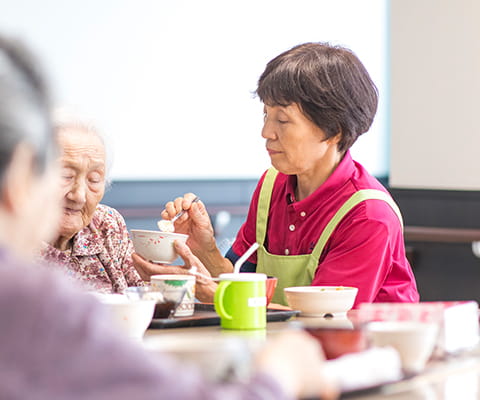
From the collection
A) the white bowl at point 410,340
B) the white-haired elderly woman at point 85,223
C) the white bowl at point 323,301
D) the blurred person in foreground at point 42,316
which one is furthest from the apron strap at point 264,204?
the blurred person in foreground at point 42,316

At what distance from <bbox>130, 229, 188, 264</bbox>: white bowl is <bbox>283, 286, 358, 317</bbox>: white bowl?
1.11ft

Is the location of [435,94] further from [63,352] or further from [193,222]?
[63,352]

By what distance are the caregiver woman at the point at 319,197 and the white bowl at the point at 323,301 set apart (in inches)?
10.1

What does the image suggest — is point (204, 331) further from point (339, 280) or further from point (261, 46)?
point (261, 46)

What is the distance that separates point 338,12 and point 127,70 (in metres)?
1.27

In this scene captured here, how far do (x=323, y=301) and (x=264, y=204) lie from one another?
28.8 inches

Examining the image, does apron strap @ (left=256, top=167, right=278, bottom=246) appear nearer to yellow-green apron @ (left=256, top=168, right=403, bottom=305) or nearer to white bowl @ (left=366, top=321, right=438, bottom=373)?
yellow-green apron @ (left=256, top=168, right=403, bottom=305)

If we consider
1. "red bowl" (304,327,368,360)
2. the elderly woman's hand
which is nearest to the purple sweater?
"red bowl" (304,327,368,360)

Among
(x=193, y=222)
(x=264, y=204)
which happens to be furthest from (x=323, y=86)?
(x=193, y=222)

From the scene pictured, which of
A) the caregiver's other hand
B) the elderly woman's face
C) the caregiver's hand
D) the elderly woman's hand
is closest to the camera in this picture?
the caregiver's other hand

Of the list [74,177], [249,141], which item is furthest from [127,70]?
[74,177]

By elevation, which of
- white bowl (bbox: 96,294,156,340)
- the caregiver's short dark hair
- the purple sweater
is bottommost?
white bowl (bbox: 96,294,156,340)

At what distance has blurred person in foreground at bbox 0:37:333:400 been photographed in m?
0.82

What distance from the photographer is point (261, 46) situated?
165 inches
